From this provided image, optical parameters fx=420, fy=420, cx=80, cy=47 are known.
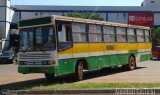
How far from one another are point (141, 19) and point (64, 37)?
5996 cm

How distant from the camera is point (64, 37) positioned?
18953mm

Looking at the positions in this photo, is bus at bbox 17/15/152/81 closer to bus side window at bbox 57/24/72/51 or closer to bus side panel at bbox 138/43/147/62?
bus side window at bbox 57/24/72/51

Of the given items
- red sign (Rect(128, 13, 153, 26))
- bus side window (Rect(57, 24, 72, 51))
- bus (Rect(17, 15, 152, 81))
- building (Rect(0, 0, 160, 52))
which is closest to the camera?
bus (Rect(17, 15, 152, 81))

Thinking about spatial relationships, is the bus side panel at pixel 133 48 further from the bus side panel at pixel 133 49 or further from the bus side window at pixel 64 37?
the bus side window at pixel 64 37

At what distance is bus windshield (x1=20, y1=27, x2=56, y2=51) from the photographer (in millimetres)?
18281

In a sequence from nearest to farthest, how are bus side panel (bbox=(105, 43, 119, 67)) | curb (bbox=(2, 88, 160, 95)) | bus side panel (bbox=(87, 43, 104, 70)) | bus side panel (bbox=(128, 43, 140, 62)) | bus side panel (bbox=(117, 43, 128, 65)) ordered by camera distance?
1. curb (bbox=(2, 88, 160, 95))
2. bus side panel (bbox=(87, 43, 104, 70))
3. bus side panel (bbox=(105, 43, 119, 67))
4. bus side panel (bbox=(117, 43, 128, 65))
5. bus side panel (bbox=(128, 43, 140, 62))

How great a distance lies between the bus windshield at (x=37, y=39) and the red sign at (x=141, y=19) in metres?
59.4

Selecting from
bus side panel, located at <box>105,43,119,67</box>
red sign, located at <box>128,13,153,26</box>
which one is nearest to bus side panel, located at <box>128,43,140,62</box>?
bus side panel, located at <box>105,43,119,67</box>

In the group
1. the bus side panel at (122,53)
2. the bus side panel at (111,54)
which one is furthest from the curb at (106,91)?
the bus side panel at (122,53)

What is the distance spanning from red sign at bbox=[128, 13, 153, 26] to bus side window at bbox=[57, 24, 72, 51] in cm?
5887

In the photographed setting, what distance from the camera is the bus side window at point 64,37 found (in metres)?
18.5

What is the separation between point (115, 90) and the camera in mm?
14672

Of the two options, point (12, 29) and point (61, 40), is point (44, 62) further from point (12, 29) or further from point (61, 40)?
point (12, 29)

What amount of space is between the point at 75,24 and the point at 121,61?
638cm
